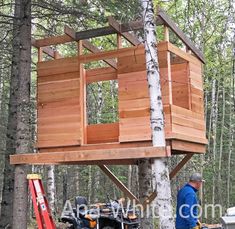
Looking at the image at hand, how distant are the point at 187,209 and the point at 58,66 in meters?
3.76

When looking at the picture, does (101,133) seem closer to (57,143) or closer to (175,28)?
(57,143)

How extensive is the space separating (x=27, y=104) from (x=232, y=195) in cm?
1596

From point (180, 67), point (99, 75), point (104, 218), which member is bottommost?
point (104, 218)

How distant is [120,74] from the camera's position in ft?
25.1

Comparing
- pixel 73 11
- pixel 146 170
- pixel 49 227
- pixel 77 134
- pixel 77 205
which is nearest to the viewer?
pixel 49 227

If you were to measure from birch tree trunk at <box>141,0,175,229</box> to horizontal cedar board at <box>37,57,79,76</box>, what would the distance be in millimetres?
2353

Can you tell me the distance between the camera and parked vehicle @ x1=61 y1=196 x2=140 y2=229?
34.4ft

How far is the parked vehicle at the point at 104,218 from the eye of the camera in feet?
34.4

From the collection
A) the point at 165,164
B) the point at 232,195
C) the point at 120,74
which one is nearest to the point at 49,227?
the point at 165,164

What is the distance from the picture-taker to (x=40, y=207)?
7.00m

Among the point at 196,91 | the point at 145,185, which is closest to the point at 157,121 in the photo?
the point at 196,91

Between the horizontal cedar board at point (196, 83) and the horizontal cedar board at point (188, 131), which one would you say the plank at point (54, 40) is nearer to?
the horizontal cedar board at point (196, 83)

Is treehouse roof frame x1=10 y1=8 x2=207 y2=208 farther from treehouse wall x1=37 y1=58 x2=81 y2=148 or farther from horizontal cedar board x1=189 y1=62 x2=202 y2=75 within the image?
treehouse wall x1=37 y1=58 x2=81 y2=148

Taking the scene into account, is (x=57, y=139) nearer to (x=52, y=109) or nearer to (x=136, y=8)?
(x=52, y=109)
